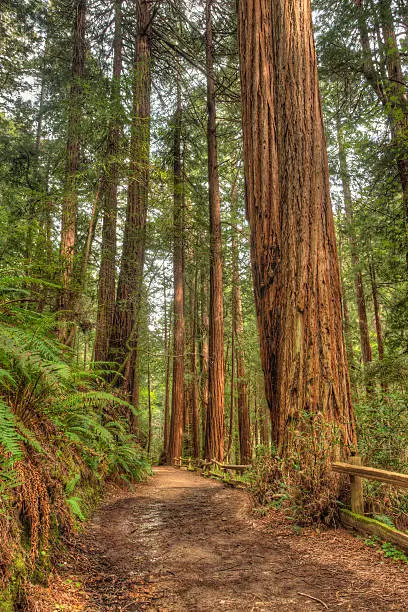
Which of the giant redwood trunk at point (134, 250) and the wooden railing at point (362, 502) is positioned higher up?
the giant redwood trunk at point (134, 250)

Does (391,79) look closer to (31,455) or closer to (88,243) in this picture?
(88,243)

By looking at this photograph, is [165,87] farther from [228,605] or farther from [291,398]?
[228,605]

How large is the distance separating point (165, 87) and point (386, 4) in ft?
25.8

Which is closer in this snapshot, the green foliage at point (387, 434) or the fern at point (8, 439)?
the fern at point (8, 439)

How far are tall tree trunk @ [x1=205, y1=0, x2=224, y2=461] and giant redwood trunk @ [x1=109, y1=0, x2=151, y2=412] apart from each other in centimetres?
383

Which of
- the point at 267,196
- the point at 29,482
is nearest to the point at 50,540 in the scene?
the point at 29,482

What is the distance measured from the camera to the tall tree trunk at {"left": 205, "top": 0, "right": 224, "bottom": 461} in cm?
1242

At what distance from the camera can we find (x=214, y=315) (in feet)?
43.2

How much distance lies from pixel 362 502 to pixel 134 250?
7.28 meters

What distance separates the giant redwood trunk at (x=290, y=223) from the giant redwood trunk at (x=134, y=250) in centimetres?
276

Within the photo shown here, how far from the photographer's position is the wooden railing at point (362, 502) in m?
3.25

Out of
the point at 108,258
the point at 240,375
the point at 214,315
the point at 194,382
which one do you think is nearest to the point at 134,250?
the point at 108,258

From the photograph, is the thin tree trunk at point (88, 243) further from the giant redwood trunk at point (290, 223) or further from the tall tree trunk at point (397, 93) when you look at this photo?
the tall tree trunk at point (397, 93)

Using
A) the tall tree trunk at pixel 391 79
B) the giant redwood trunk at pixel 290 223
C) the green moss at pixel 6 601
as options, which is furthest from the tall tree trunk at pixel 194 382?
the green moss at pixel 6 601
